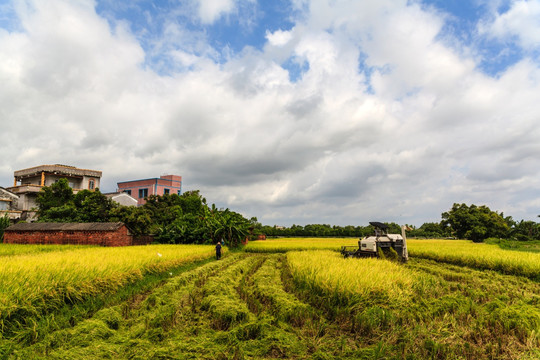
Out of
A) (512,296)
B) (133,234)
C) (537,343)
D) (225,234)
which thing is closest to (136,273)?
(537,343)

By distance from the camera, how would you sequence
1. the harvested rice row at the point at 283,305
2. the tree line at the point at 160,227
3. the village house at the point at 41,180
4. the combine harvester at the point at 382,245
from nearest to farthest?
the harvested rice row at the point at 283,305 < the combine harvester at the point at 382,245 < the tree line at the point at 160,227 < the village house at the point at 41,180

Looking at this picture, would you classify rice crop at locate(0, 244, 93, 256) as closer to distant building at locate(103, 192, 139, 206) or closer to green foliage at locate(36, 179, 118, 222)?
green foliage at locate(36, 179, 118, 222)

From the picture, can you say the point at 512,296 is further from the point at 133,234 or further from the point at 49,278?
the point at 133,234

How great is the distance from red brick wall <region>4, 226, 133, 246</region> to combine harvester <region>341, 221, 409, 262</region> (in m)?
12.7

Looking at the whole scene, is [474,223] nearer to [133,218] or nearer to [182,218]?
[182,218]

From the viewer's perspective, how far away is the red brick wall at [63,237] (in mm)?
15914

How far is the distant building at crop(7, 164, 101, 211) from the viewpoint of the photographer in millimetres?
30156

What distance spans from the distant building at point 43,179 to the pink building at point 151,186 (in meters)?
7.25

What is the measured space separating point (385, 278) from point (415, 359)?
2.45m

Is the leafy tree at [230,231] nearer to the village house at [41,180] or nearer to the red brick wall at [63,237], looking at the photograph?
the red brick wall at [63,237]

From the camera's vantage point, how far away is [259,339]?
3.91 metres

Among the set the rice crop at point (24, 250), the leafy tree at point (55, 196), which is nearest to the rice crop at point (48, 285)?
the rice crop at point (24, 250)

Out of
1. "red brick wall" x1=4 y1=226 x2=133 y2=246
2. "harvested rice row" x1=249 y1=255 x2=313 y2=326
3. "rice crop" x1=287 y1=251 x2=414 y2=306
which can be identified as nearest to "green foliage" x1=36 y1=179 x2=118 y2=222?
"red brick wall" x1=4 y1=226 x2=133 y2=246

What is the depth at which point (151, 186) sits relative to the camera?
4203cm
